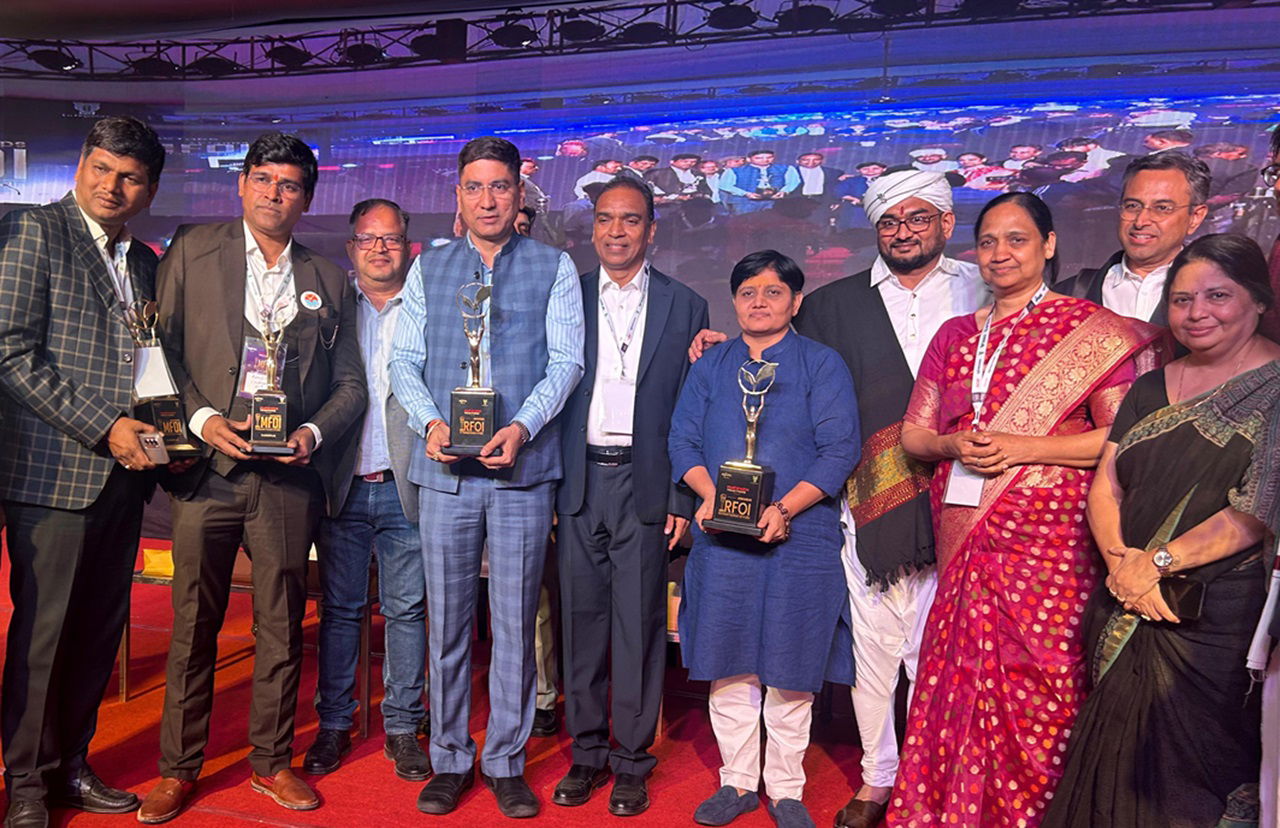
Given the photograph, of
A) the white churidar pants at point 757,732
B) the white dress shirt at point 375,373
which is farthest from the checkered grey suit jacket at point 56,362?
the white churidar pants at point 757,732

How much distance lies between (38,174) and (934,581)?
20.2ft

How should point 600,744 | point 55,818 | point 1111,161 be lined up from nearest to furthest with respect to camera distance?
point 55,818, point 600,744, point 1111,161

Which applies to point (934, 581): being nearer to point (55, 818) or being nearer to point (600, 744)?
point (600, 744)

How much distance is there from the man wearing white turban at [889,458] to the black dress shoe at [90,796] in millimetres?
2150

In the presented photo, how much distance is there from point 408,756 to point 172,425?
4.38 feet

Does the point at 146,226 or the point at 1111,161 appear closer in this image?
the point at 1111,161

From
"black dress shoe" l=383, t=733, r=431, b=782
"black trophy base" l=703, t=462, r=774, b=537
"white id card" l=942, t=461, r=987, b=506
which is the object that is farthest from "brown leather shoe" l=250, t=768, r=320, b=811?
"white id card" l=942, t=461, r=987, b=506

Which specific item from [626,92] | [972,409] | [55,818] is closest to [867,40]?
[626,92]

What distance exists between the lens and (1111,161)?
14.7 ft

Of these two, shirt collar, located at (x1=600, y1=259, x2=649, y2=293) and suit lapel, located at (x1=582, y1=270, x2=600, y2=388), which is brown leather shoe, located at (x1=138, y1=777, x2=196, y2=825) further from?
shirt collar, located at (x1=600, y1=259, x2=649, y2=293)

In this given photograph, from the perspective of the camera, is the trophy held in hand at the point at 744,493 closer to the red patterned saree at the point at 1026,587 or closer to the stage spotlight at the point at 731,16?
the red patterned saree at the point at 1026,587

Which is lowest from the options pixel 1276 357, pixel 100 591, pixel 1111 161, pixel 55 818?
pixel 55 818

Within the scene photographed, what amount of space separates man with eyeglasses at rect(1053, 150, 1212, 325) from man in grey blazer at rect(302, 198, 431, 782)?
2.34 m

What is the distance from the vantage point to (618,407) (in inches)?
120
